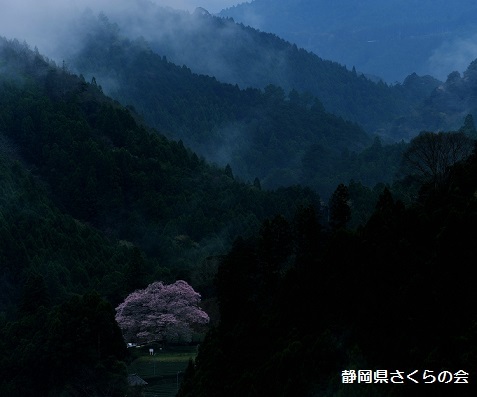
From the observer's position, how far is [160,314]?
70812mm

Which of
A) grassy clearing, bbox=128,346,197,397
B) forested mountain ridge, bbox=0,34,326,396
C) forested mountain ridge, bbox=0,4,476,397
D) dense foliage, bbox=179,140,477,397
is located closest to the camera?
dense foliage, bbox=179,140,477,397

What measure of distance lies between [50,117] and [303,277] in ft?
309

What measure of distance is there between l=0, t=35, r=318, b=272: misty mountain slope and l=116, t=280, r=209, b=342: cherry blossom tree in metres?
29.1

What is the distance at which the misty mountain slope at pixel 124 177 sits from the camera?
111 m

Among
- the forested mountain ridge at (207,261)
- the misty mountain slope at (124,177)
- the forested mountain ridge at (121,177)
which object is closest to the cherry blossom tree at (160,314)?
the forested mountain ridge at (207,261)

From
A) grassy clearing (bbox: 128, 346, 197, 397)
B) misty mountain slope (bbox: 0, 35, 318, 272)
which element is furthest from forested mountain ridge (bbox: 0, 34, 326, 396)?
grassy clearing (bbox: 128, 346, 197, 397)

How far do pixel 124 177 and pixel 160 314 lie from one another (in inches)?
2072

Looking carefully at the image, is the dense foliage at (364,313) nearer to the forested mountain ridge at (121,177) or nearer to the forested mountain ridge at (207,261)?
the forested mountain ridge at (207,261)

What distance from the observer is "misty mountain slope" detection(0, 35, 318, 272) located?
111 meters

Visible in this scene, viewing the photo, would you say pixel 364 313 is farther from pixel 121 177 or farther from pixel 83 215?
pixel 121 177

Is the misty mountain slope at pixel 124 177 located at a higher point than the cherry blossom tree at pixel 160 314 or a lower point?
higher

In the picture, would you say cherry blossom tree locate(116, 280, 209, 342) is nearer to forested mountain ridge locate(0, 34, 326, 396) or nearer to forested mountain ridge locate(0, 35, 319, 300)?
forested mountain ridge locate(0, 34, 326, 396)

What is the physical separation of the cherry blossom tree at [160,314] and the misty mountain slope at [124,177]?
2907 cm

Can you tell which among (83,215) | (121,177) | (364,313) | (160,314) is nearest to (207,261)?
(160,314)
